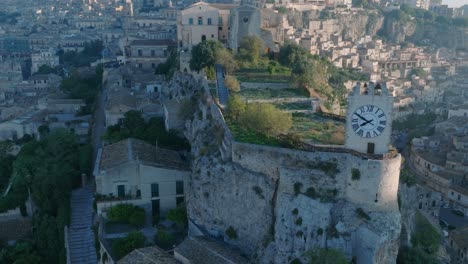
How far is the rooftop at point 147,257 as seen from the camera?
24.7 meters

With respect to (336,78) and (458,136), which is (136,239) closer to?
(336,78)

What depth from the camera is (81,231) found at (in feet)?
104

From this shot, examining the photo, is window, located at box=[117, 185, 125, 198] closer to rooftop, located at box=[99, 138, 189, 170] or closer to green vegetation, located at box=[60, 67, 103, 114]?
rooftop, located at box=[99, 138, 189, 170]

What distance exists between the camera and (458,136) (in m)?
56.8

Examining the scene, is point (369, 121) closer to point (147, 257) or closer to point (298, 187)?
point (298, 187)

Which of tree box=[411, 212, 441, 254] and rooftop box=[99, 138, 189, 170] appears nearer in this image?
tree box=[411, 212, 441, 254]

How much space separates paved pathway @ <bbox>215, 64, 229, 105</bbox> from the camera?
36.4m

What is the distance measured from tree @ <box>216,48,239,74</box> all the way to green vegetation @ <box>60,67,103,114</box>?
18.4 meters

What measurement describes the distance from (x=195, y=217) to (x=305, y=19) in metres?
69.8

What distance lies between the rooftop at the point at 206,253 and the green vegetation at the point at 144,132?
42.0 ft

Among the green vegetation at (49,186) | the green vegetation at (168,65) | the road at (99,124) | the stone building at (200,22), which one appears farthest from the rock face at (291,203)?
the green vegetation at (168,65)

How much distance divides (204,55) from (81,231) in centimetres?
1825

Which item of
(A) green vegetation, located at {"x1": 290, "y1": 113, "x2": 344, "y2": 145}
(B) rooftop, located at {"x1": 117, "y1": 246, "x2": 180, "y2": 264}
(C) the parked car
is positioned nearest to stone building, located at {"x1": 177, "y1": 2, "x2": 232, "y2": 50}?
(A) green vegetation, located at {"x1": 290, "y1": 113, "x2": 344, "y2": 145}

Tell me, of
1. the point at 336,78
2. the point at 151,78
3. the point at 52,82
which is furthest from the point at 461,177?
the point at 52,82
